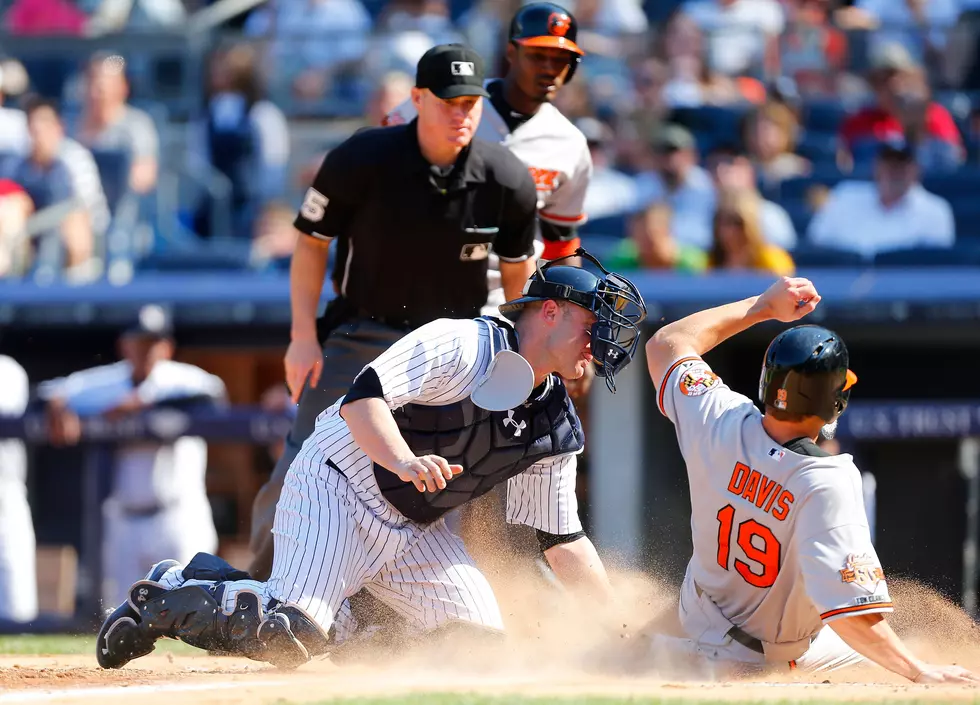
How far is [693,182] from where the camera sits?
888 centimetres

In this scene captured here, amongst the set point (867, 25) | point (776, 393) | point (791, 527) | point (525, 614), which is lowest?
point (525, 614)

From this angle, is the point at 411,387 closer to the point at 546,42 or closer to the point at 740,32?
the point at 546,42

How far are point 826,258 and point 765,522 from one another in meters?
4.37

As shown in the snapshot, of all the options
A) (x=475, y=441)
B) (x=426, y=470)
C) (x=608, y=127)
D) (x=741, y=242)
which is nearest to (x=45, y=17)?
(x=608, y=127)

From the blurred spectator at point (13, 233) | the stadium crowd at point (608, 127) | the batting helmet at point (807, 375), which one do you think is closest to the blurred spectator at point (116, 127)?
the stadium crowd at point (608, 127)

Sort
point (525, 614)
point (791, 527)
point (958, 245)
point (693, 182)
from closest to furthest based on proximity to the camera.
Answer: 1. point (791, 527)
2. point (525, 614)
3. point (958, 245)
4. point (693, 182)

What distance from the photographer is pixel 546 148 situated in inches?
203

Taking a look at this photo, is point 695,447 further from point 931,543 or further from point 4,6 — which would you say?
point 4,6

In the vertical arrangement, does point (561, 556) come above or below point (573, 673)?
above

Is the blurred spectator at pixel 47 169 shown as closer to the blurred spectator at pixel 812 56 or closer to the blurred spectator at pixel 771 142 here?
the blurred spectator at pixel 771 142

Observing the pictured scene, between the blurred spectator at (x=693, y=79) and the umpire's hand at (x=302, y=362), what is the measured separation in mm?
5355

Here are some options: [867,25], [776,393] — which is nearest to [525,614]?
[776,393]

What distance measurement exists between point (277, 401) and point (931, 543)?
11.0 ft

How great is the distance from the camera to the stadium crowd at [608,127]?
8.45 m
